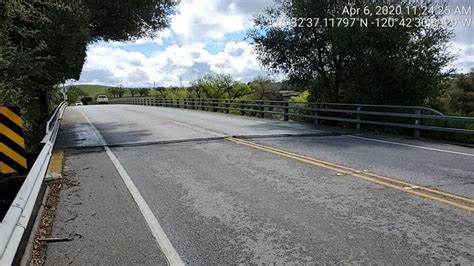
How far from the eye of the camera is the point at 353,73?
19781 millimetres

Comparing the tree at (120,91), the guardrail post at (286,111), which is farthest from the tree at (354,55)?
the tree at (120,91)

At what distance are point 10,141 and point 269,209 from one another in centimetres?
455

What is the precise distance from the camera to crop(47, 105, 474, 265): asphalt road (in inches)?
186

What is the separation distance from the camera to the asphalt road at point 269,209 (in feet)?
15.5

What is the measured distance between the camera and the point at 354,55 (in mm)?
19516

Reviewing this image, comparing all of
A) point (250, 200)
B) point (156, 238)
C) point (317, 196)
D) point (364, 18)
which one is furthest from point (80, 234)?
point (364, 18)

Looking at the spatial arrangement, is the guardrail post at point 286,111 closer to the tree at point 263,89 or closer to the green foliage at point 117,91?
the tree at point 263,89

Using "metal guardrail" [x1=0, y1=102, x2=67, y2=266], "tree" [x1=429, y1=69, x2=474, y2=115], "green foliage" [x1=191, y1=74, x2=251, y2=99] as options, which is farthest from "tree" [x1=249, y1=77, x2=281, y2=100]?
"metal guardrail" [x1=0, y1=102, x2=67, y2=266]

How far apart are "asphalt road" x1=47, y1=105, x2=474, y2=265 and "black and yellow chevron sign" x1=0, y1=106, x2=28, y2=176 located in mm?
1102

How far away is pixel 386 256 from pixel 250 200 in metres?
2.58

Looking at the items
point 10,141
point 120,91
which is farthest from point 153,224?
point 120,91

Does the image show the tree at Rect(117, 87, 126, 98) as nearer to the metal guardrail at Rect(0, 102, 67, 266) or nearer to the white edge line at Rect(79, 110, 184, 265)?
the white edge line at Rect(79, 110, 184, 265)

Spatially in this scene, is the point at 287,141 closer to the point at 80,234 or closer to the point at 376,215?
the point at 376,215

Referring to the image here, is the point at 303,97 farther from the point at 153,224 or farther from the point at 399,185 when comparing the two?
the point at 153,224
